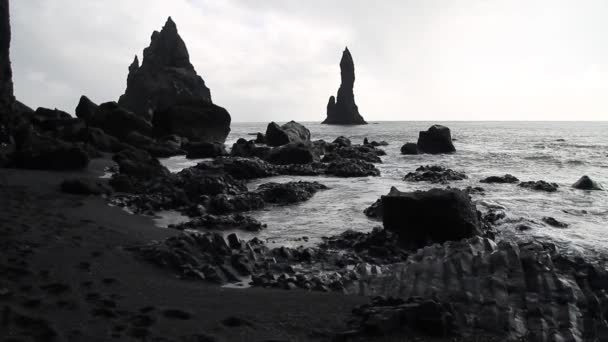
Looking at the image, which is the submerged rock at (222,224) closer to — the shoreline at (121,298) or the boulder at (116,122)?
the shoreline at (121,298)

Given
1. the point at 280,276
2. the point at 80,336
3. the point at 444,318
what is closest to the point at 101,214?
the point at 280,276

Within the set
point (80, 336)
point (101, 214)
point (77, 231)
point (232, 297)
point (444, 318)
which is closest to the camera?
point (80, 336)

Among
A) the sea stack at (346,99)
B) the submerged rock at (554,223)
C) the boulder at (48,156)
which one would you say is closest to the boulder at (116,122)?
the boulder at (48,156)

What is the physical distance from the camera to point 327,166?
59.5ft

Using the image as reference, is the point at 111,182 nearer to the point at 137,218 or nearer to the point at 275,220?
the point at 137,218

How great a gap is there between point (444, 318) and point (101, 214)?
22.4 ft

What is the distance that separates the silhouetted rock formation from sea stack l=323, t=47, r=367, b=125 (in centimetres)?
10864

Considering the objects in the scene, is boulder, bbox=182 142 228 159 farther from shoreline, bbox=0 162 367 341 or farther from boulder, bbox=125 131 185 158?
shoreline, bbox=0 162 367 341

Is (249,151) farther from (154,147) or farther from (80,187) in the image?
(80,187)

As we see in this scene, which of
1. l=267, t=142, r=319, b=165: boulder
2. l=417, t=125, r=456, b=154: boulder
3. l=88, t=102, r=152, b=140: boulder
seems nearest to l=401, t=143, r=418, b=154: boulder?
l=417, t=125, r=456, b=154: boulder

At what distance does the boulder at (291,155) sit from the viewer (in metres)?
19.9

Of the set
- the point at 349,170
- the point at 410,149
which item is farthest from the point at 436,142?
the point at 349,170

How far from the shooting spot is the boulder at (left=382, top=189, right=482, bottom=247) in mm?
7156

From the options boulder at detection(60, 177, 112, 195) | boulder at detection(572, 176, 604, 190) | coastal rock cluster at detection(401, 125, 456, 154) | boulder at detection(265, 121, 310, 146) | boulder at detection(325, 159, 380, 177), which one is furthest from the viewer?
boulder at detection(265, 121, 310, 146)
